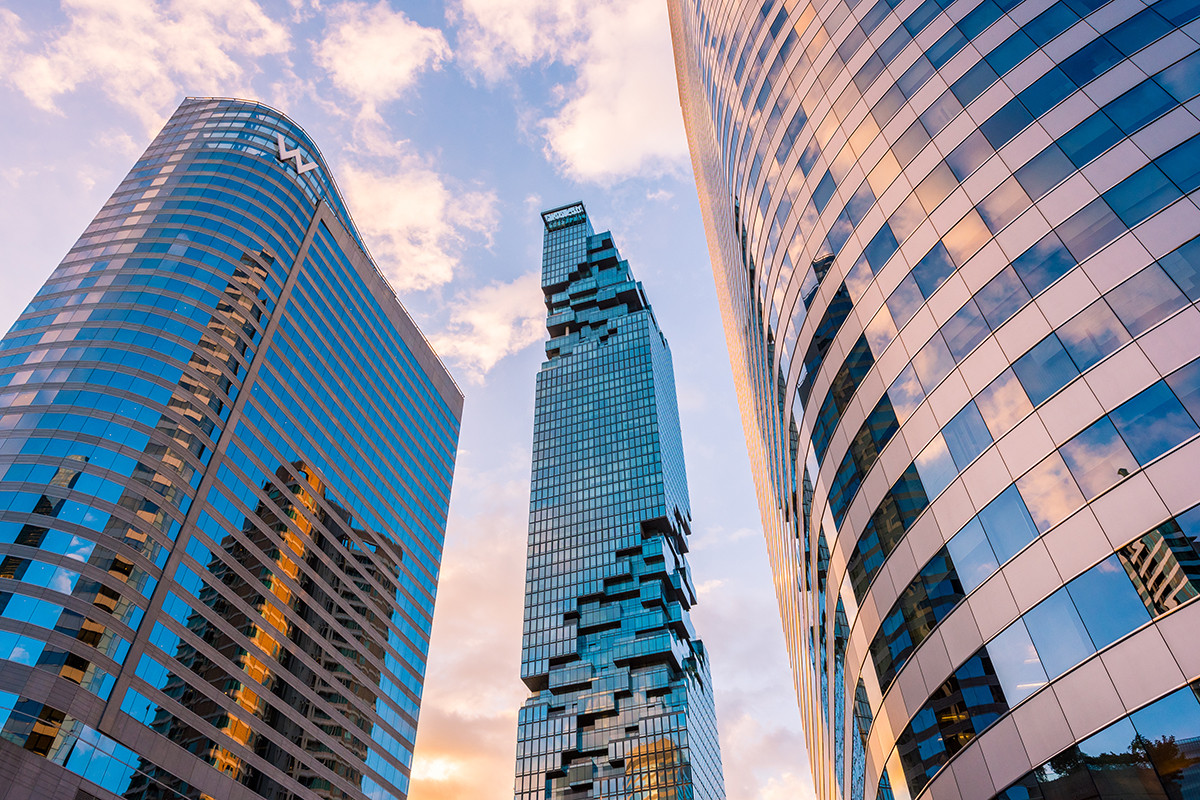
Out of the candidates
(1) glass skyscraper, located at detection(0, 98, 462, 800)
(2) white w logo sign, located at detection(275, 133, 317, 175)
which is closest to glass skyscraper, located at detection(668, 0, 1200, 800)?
(1) glass skyscraper, located at detection(0, 98, 462, 800)

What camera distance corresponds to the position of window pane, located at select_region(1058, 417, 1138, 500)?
20.7m

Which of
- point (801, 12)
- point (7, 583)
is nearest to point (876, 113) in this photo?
point (801, 12)

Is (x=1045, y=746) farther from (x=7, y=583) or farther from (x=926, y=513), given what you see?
(x=7, y=583)

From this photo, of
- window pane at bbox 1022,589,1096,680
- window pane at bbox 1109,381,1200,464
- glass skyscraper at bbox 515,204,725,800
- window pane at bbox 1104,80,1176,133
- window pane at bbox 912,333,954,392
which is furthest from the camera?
glass skyscraper at bbox 515,204,725,800

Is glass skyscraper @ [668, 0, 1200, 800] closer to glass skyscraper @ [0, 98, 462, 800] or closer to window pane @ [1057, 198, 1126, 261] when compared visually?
window pane @ [1057, 198, 1126, 261]

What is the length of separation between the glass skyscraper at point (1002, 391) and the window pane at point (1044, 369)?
0.08 metres

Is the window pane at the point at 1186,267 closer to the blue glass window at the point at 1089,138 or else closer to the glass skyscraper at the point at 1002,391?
the glass skyscraper at the point at 1002,391

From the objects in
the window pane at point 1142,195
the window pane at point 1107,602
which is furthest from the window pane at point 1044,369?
the window pane at point 1107,602

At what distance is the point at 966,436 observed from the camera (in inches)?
1004

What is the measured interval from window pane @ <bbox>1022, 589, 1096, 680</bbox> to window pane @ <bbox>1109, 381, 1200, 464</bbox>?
13.5ft

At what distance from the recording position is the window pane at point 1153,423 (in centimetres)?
1980

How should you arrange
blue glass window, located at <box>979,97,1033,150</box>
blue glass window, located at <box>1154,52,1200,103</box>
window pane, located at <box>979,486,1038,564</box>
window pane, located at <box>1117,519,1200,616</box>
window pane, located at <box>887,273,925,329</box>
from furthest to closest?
window pane, located at <box>887,273,925,329</box> → blue glass window, located at <box>979,97,1033,150</box> → blue glass window, located at <box>1154,52,1200,103</box> → window pane, located at <box>979,486,1038,564</box> → window pane, located at <box>1117,519,1200,616</box>

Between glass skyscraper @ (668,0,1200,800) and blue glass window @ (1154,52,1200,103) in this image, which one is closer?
glass skyscraper @ (668,0,1200,800)

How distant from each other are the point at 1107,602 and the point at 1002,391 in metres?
7.20
